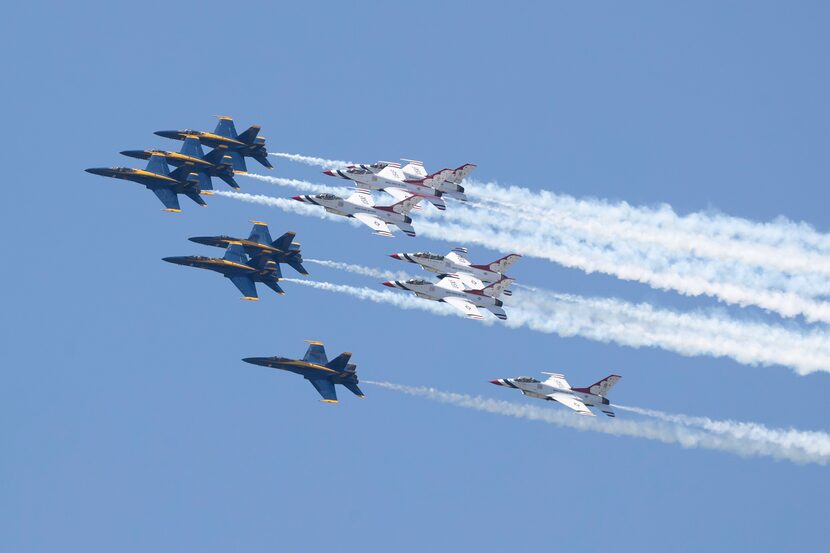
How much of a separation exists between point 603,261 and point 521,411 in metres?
13.5

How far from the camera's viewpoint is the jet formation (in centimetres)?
11831

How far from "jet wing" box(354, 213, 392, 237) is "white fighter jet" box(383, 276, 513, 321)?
14.2ft

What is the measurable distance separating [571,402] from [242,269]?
27098 millimetres

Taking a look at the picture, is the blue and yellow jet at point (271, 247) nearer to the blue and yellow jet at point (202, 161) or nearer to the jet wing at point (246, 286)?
the jet wing at point (246, 286)

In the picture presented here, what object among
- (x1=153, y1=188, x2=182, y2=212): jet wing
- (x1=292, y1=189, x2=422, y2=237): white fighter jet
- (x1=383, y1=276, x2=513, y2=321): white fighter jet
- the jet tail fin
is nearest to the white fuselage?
(x1=383, y1=276, x2=513, y2=321): white fighter jet

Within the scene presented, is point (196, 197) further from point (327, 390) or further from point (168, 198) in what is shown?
point (327, 390)

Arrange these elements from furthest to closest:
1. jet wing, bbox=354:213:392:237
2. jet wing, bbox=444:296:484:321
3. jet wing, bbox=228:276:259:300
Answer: jet wing, bbox=228:276:259:300 → jet wing, bbox=354:213:392:237 → jet wing, bbox=444:296:484:321

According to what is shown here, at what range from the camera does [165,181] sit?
12081 cm

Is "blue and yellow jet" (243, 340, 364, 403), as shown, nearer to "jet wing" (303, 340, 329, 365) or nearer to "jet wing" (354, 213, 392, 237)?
"jet wing" (303, 340, 329, 365)

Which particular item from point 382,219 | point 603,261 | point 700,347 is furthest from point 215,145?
point 700,347

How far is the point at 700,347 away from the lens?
371ft

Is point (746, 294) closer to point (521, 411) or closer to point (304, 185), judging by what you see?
point (521, 411)

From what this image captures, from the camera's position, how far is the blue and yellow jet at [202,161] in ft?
404

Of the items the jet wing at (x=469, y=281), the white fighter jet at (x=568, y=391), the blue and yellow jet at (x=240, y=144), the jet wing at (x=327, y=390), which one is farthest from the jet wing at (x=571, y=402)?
the blue and yellow jet at (x=240, y=144)
